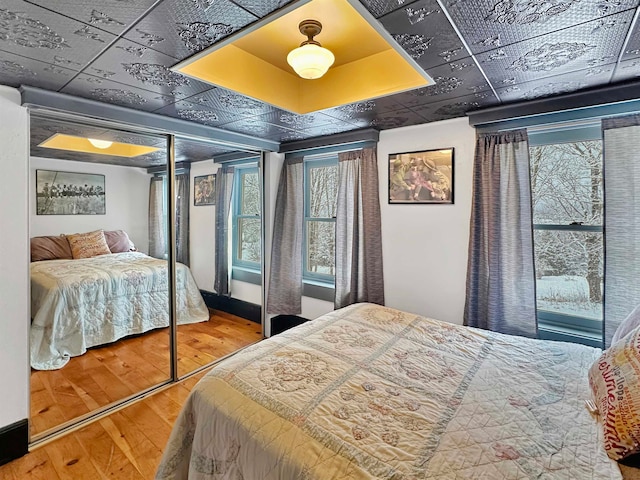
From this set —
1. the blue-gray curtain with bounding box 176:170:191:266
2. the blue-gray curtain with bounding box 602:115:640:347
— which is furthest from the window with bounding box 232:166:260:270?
the blue-gray curtain with bounding box 602:115:640:347

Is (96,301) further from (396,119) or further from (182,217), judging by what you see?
(396,119)

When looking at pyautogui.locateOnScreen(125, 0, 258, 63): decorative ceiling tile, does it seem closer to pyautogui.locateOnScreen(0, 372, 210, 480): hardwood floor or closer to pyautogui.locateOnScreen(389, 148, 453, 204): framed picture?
pyautogui.locateOnScreen(389, 148, 453, 204): framed picture

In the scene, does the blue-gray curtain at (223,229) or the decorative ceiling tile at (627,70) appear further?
the blue-gray curtain at (223,229)

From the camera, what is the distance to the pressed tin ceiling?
1.24m

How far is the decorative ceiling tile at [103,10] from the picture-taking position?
1.19m

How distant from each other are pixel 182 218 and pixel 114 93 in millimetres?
1122

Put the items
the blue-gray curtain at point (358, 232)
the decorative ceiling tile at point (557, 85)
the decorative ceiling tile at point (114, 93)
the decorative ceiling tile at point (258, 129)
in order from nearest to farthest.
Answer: the decorative ceiling tile at point (557, 85) < the decorative ceiling tile at point (114, 93) < the decorative ceiling tile at point (258, 129) < the blue-gray curtain at point (358, 232)

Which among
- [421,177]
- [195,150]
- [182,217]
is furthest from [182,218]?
[421,177]

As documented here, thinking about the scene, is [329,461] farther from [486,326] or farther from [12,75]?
[12,75]

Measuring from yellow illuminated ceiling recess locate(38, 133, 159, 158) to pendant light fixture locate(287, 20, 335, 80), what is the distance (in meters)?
1.63

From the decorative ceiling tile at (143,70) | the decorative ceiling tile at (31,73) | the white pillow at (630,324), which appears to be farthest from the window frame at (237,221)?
the white pillow at (630,324)

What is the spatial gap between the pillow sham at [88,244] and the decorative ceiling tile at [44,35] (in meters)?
1.21

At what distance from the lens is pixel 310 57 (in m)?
1.68

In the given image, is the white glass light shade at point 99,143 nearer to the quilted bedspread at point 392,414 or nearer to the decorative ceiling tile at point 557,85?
the quilted bedspread at point 392,414
